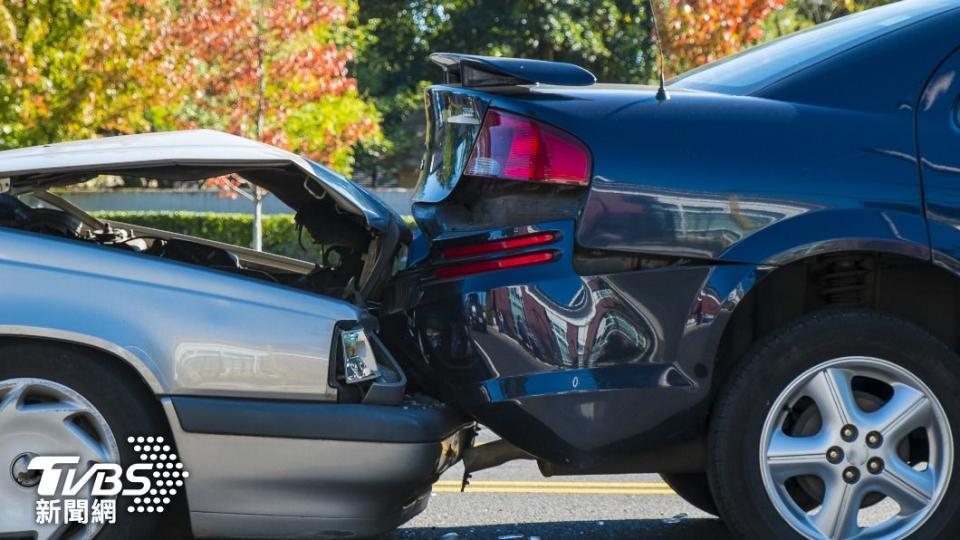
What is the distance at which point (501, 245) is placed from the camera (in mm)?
3713

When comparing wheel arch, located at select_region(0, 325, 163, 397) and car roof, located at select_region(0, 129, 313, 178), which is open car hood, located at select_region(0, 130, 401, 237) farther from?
wheel arch, located at select_region(0, 325, 163, 397)

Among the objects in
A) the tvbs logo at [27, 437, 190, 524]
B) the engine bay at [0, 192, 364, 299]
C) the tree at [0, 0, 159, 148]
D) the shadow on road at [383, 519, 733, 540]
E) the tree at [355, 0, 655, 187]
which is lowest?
the shadow on road at [383, 519, 733, 540]

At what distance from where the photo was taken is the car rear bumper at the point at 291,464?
360 cm

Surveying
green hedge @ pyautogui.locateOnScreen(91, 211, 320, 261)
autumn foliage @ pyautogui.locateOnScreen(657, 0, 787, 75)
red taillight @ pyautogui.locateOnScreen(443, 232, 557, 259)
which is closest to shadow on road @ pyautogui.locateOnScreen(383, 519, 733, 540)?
red taillight @ pyautogui.locateOnScreen(443, 232, 557, 259)

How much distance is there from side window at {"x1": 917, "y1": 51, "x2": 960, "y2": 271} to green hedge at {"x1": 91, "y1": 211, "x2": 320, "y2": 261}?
58.2ft

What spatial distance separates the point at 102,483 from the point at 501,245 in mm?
1307

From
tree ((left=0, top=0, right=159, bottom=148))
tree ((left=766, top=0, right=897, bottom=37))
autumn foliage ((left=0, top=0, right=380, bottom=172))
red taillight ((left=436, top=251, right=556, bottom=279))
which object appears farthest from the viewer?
tree ((left=766, top=0, right=897, bottom=37))

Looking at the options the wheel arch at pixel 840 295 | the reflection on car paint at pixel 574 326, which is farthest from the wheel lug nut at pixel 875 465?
the reflection on car paint at pixel 574 326

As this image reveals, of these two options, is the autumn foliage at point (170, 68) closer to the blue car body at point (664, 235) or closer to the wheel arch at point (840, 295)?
the blue car body at point (664, 235)

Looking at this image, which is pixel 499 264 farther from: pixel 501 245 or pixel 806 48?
pixel 806 48

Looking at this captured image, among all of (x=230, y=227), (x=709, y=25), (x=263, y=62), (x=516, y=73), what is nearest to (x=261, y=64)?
(x=263, y=62)

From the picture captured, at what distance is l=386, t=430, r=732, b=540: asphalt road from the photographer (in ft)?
15.5

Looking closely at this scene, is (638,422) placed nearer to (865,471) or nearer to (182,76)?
(865,471)

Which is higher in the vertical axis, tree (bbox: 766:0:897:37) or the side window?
tree (bbox: 766:0:897:37)
